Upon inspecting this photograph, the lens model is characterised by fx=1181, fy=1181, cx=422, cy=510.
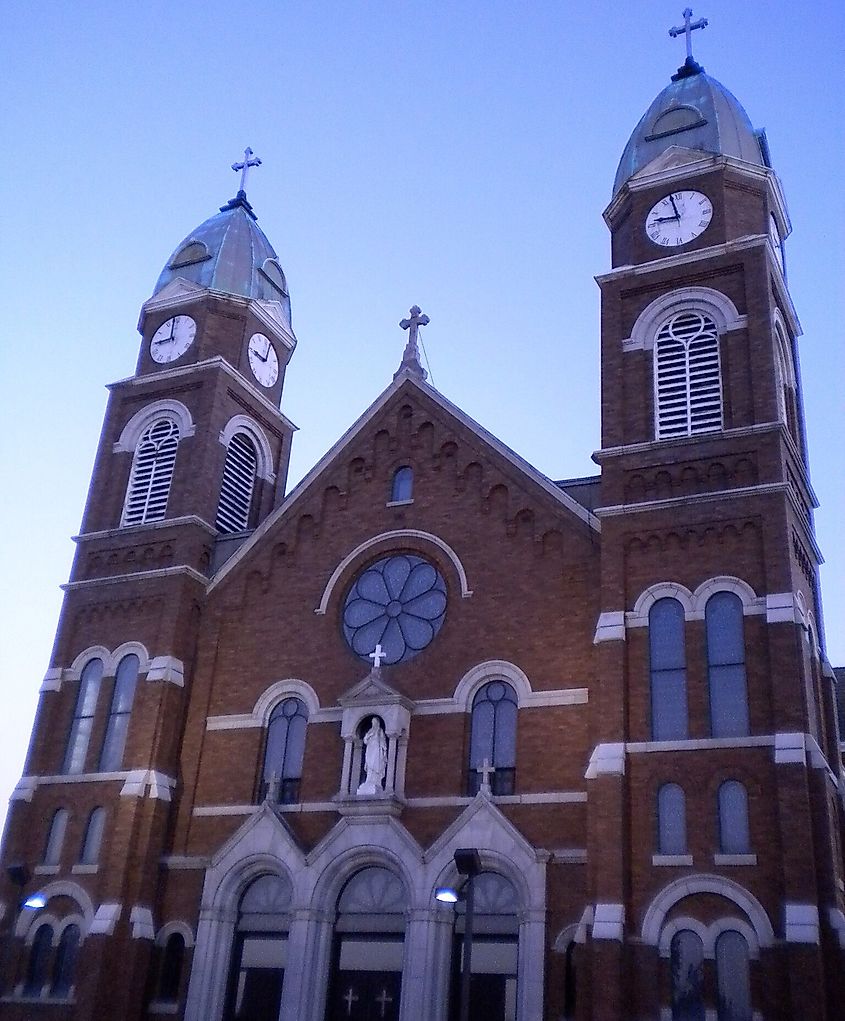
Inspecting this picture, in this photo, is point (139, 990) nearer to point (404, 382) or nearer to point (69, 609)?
point (69, 609)

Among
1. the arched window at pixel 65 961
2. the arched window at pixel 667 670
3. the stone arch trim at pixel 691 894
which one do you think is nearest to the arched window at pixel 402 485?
the arched window at pixel 667 670

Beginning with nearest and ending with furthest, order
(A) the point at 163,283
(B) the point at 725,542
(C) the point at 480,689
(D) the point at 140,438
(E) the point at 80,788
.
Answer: (B) the point at 725,542, (C) the point at 480,689, (E) the point at 80,788, (D) the point at 140,438, (A) the point at 163,283

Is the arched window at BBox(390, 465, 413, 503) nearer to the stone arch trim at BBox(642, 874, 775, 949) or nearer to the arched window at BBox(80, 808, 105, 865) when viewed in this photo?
the arched window at BBox(80, 808, 105, 865)

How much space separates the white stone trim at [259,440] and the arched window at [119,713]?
6801 millimetres

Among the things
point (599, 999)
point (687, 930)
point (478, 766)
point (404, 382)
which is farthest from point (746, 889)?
point (404, 382)

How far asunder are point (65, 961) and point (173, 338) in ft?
53.0

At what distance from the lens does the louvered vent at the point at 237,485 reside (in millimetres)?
30719

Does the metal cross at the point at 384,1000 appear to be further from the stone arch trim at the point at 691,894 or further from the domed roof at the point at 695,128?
the domed roof at the point at 695,128

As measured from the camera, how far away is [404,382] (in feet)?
95.0

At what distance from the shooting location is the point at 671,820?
20844mm

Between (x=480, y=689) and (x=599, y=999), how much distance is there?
6.80 meters

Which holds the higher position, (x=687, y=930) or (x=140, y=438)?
(x=140, y=438)

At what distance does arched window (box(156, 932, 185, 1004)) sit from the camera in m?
24.3

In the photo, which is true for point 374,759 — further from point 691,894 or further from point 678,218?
point 678,218
